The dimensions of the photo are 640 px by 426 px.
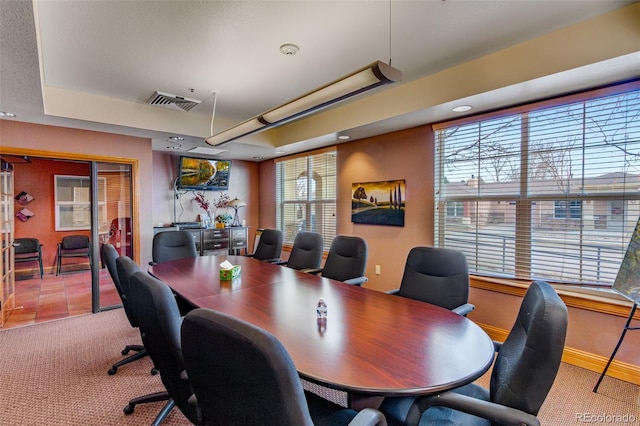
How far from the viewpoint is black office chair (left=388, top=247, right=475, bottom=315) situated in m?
2.28

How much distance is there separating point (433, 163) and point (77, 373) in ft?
13.1

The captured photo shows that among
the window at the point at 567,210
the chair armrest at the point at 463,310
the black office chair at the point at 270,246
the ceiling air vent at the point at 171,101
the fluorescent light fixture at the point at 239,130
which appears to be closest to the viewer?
the chair armrest at the point at 463,310

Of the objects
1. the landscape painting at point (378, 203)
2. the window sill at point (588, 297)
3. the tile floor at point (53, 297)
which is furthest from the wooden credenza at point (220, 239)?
the window sill at point (588, 297)

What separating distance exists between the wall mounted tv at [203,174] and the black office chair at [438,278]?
4472 millimetres

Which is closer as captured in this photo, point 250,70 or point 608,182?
point 608,182

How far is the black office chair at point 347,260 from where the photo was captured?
305 centimetres

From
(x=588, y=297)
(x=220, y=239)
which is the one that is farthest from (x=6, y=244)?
(x=588, y=297)

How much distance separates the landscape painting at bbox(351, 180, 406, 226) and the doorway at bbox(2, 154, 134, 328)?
10.3 ft

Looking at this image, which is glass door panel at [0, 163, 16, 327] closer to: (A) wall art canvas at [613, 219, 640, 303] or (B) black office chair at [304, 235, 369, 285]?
Answer: (B) black office chair at [304, 235, 369, 285]

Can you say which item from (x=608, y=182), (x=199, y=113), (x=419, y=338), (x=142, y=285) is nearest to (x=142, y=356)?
(x=142, y=285)

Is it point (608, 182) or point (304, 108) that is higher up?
point (304, 108)

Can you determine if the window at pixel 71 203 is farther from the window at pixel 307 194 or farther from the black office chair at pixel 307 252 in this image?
the black office chair at pixel 307 252

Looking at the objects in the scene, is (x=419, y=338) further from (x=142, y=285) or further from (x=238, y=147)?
(x=238, y=147)

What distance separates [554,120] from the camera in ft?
9.25
